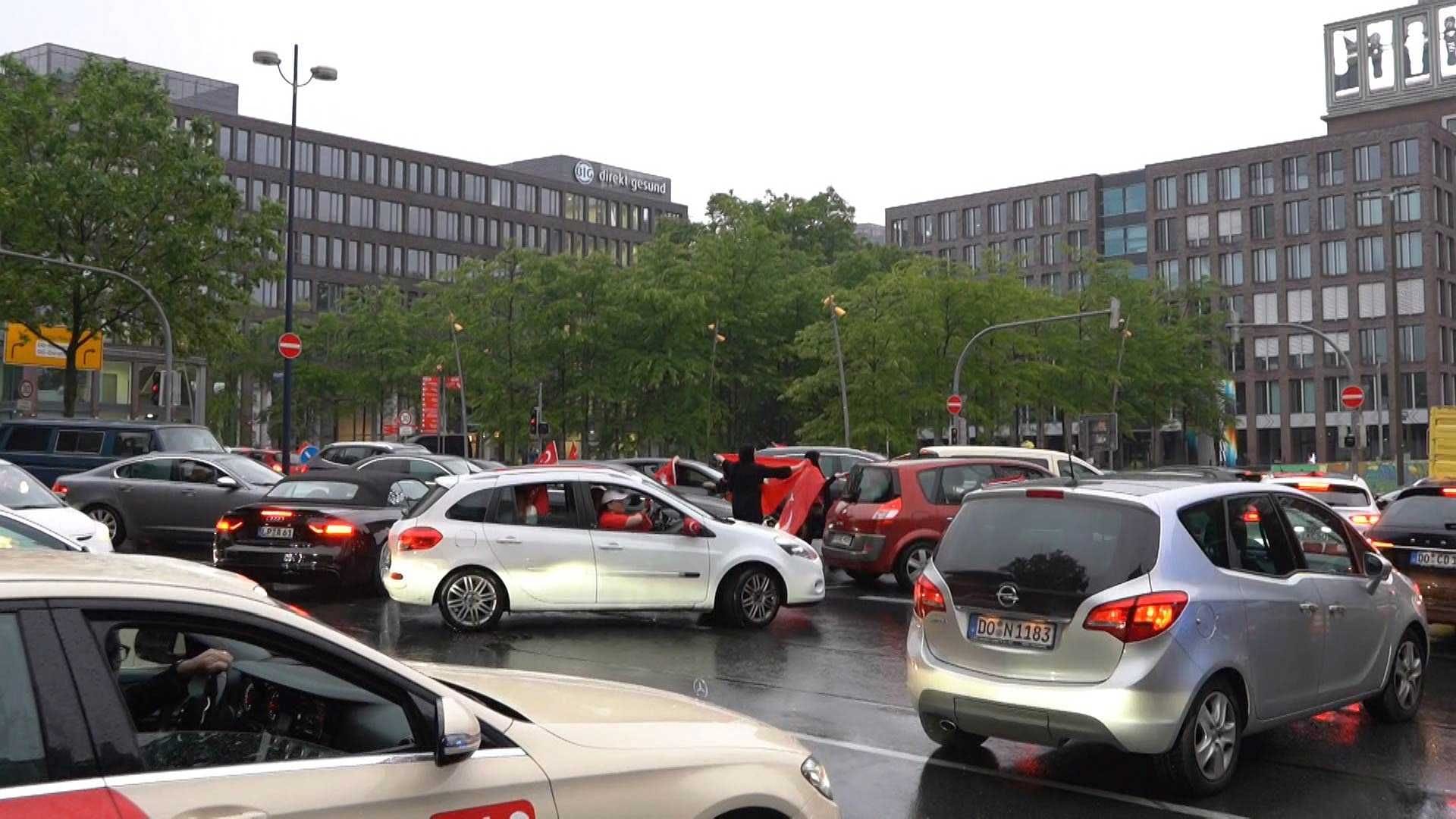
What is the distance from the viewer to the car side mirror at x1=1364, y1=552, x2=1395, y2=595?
26.2 feet

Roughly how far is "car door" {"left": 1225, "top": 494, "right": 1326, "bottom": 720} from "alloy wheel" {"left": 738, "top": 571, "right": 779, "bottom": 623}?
20.0 ft

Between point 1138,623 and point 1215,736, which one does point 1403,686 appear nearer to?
point 1215,736

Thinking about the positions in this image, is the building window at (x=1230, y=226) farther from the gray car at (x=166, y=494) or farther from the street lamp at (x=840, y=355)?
the gray car at (x=166, y=494)

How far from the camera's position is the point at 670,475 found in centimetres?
2442

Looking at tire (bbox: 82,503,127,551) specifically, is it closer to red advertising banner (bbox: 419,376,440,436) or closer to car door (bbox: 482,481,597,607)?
car door (bbox: 482,481,597,607)

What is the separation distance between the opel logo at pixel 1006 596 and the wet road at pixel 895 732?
963 mm

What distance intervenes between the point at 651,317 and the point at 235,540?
117 ft

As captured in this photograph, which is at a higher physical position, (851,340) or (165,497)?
(851,340)

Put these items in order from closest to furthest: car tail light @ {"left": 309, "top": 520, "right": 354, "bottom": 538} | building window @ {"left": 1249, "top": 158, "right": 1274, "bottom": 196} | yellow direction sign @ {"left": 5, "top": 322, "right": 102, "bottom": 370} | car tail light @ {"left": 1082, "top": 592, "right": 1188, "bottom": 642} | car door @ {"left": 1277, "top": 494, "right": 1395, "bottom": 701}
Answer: car tail light @ {"left": 1082, "top": 592, "right": 1188, "bottom": 642}
car door @ {"left": 1277, "top": 494, "right": 1395, "bottom": 701}
car tail light @ {"left": 309, "top": 520, "right": 354, "bottom": 538}
yellow direction sign @ {"left": 5, "top": 322, "right": 102, "bottom": 370}
building window @ {"left": 1249, "top": 158, "right": 1274, "bottom": 196}

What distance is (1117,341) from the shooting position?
60.4 m

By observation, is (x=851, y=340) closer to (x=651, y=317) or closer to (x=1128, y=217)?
(x=651, y=317)

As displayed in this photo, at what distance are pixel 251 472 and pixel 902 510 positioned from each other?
1026 centimetres

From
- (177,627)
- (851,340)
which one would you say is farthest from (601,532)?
(851,340)

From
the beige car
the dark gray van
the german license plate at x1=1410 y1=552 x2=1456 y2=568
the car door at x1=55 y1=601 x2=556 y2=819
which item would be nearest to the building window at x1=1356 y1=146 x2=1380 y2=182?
the dark gray van
